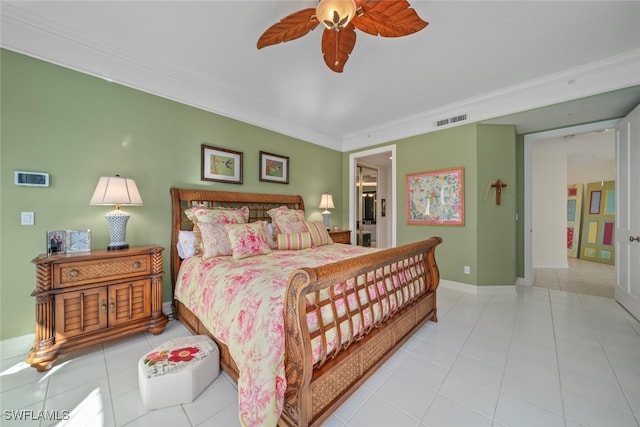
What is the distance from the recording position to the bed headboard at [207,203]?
2.77 m

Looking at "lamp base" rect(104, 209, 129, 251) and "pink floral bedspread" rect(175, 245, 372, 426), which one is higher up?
"lamp base" rect(104, 209, 129, 251)

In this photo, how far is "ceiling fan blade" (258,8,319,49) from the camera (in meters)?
1.65

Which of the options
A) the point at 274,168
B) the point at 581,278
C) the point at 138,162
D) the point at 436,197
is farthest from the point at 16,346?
the point at 581,278

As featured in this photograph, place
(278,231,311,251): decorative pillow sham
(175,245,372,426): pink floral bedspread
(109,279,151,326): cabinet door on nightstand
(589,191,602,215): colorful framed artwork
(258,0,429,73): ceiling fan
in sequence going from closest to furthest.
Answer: (175,245,372,426): pink floral bedspread → (258,0,429,73): ceiling fan → (109,279,151,326): cabinet door on nightstand → (278,231,311,251): decorative pillow sham → (589,191,602,215): colorful framed artwork

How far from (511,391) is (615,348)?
1.40 m

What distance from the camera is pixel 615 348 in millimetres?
2072

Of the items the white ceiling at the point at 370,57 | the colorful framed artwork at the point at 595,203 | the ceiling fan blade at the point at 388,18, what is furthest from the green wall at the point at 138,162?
the colorful framed artwork at the point at 595,203

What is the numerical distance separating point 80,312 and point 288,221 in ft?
6.99

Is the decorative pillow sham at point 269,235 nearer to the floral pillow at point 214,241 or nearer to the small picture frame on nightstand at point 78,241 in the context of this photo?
the floral pillow at point 214,241

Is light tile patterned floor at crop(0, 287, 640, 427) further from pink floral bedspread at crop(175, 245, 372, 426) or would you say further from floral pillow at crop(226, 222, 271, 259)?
floral pillow at crop(226, 222, 271, 259)

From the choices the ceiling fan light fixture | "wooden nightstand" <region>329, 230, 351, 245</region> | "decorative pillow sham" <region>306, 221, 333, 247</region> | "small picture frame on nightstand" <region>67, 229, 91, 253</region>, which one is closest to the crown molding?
"wooden nightstand" <region>329, 230, 351, 245</region>

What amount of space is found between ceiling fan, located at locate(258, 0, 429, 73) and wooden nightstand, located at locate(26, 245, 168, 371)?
A: 2.28 meters

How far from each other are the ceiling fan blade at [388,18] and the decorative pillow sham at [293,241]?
2.19 metres

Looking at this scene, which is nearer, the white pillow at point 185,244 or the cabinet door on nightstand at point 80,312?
the cabinet door on nightstand at point 80,312
